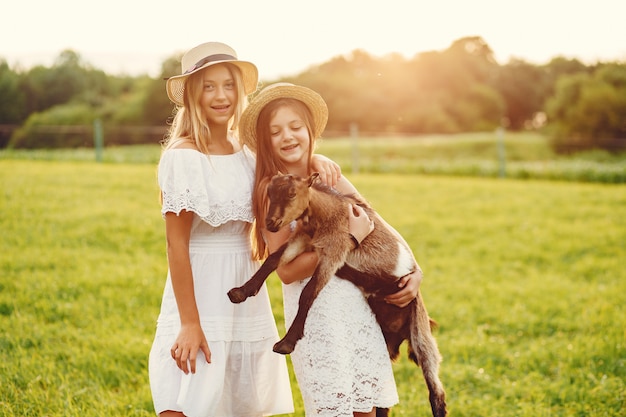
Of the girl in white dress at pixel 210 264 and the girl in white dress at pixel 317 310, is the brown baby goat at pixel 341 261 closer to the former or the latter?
the girl in white dress at pixel 317 310

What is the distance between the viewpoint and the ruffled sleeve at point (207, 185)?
2439mm

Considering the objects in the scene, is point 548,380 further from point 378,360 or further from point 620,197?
point 620,197

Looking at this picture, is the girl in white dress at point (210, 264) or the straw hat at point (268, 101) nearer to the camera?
the girl in white dress at point (210, 264)

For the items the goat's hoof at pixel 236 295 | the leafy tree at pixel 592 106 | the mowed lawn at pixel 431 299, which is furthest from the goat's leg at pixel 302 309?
the leafy tree at pixel 592 106

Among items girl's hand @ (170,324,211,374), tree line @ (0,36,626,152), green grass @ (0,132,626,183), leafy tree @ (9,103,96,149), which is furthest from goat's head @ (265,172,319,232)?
tree line @ (0,36,626,152)

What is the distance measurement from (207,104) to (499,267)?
5387 mm

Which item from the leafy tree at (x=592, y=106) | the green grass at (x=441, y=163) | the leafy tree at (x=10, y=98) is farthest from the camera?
the leafy tree at (x=592, y=106)

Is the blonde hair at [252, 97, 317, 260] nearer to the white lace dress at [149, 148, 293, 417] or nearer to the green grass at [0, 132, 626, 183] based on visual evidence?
the white lace dress at [149, 148, 293, 417]

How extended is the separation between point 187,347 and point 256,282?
0.39m

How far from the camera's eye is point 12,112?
71.8 ft

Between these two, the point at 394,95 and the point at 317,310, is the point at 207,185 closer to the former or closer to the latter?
the point at 317,310

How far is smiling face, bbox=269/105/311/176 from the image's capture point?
8.67ft

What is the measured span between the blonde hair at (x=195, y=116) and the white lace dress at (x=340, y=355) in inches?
29.2

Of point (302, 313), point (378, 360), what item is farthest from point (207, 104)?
point (378, 360)
